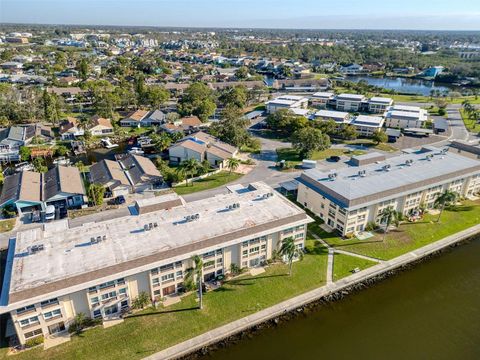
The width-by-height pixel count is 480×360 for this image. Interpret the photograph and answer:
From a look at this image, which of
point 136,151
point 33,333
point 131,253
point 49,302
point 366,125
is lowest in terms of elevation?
point 33,333

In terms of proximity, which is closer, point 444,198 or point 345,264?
point 345,264

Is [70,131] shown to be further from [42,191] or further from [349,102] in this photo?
[349,102]

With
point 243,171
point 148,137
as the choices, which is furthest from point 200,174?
point 148,137

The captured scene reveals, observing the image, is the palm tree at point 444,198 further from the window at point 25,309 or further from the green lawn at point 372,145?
the window at point 25,309

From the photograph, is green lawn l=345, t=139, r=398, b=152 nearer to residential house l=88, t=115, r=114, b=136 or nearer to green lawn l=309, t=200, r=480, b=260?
green lawn l=309, t=200, r=480, b=260

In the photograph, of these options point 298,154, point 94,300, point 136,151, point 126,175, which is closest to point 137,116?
point 136,151

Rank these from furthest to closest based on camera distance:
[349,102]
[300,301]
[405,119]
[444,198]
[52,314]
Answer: [349,102] < [405,119] < [444,198] < [300,301] < [52,314]

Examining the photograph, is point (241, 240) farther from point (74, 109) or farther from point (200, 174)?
point (74, 109)

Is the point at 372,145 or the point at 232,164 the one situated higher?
the point at 232,164
